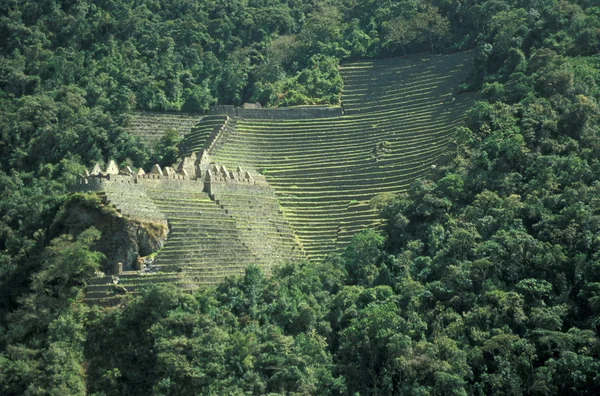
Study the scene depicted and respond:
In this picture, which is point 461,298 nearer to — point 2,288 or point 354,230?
point 354,230

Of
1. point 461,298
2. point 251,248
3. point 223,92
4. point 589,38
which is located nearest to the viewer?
point 461,298

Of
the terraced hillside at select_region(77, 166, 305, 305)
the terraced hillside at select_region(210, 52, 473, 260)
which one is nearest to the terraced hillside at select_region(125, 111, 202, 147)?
the terraced hillside at select_region(210, 52, 473, 260)

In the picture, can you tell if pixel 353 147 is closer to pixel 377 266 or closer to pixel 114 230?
pixel 377 266

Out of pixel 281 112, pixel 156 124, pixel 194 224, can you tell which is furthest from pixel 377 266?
pixel 156 124

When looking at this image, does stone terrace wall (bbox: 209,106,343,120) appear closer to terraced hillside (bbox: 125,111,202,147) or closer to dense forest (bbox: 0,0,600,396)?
terraced hillside (bbox: 125,111,202,147)

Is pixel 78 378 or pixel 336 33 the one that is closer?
pixel 78 378

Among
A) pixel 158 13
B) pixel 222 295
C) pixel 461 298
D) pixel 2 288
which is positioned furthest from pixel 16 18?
pixel 461 298

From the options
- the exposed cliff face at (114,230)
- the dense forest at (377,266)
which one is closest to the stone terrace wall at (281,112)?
the dense forest at (377,266)

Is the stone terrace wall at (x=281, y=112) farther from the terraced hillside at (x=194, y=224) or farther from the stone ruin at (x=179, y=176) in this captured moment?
the terraced hillside at (x=194, y=224)
